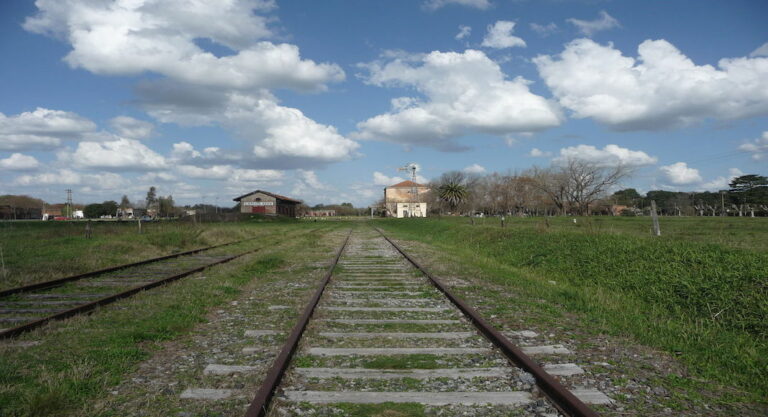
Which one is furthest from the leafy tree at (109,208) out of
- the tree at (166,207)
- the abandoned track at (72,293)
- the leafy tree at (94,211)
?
the abandoned track at (72,293)

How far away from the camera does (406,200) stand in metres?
138

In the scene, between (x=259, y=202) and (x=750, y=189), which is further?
(x=259, y=202)

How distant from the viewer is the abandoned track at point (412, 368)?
3584 millimetres

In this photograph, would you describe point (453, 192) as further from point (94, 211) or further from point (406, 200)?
point (94, 211)

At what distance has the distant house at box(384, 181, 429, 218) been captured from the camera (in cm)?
12699

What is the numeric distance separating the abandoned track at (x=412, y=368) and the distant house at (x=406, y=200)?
350ft

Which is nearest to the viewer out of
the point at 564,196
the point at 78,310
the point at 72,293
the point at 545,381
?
the point at 545,381

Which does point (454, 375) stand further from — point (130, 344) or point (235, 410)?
point (130, 344)

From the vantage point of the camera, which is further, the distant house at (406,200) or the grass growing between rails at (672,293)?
the distant house at (406,200)

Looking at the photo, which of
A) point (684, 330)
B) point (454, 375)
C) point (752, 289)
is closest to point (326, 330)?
point (454, 375)

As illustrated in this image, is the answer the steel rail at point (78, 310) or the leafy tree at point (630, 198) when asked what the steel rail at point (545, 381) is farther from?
the leafy tree at point (630, 198)

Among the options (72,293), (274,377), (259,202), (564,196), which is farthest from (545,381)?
(259,202)

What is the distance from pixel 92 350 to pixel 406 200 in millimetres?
133500

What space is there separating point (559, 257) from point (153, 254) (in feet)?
46.3
